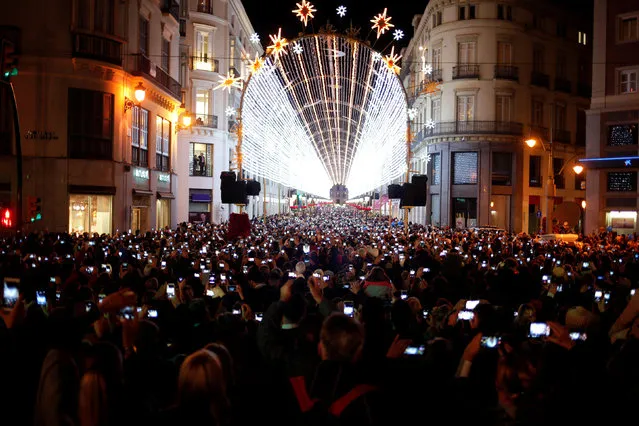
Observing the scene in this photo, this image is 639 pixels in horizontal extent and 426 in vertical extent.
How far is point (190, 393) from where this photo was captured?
13.3 feet

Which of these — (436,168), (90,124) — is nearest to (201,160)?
(436,168)

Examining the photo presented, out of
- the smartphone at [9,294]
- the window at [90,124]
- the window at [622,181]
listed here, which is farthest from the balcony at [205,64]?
the smartphone at [9,294]

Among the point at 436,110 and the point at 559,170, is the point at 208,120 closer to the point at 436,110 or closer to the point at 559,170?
the point at 436,110

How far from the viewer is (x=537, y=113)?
182ft

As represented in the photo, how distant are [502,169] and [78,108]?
35021 mm

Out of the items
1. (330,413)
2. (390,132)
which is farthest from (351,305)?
(390,132)

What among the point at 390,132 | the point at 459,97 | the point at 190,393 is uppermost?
the point at 459,97

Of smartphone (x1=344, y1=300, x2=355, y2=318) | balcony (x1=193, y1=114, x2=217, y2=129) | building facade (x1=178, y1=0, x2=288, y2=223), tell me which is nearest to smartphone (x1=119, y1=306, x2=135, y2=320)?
smartphone (x1=344, y1=300, x2=355, y2=318)

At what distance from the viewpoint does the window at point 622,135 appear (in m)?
40.4

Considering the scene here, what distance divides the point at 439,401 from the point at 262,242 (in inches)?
750

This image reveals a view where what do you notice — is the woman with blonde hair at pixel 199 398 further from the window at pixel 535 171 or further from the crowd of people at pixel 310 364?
the window at pixel 535 171

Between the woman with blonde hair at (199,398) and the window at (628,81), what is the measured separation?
137 ft

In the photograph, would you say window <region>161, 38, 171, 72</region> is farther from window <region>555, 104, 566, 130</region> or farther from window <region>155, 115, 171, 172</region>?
window <region>555, 104, 566, 130</region>

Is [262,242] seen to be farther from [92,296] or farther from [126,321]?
[126,321]
